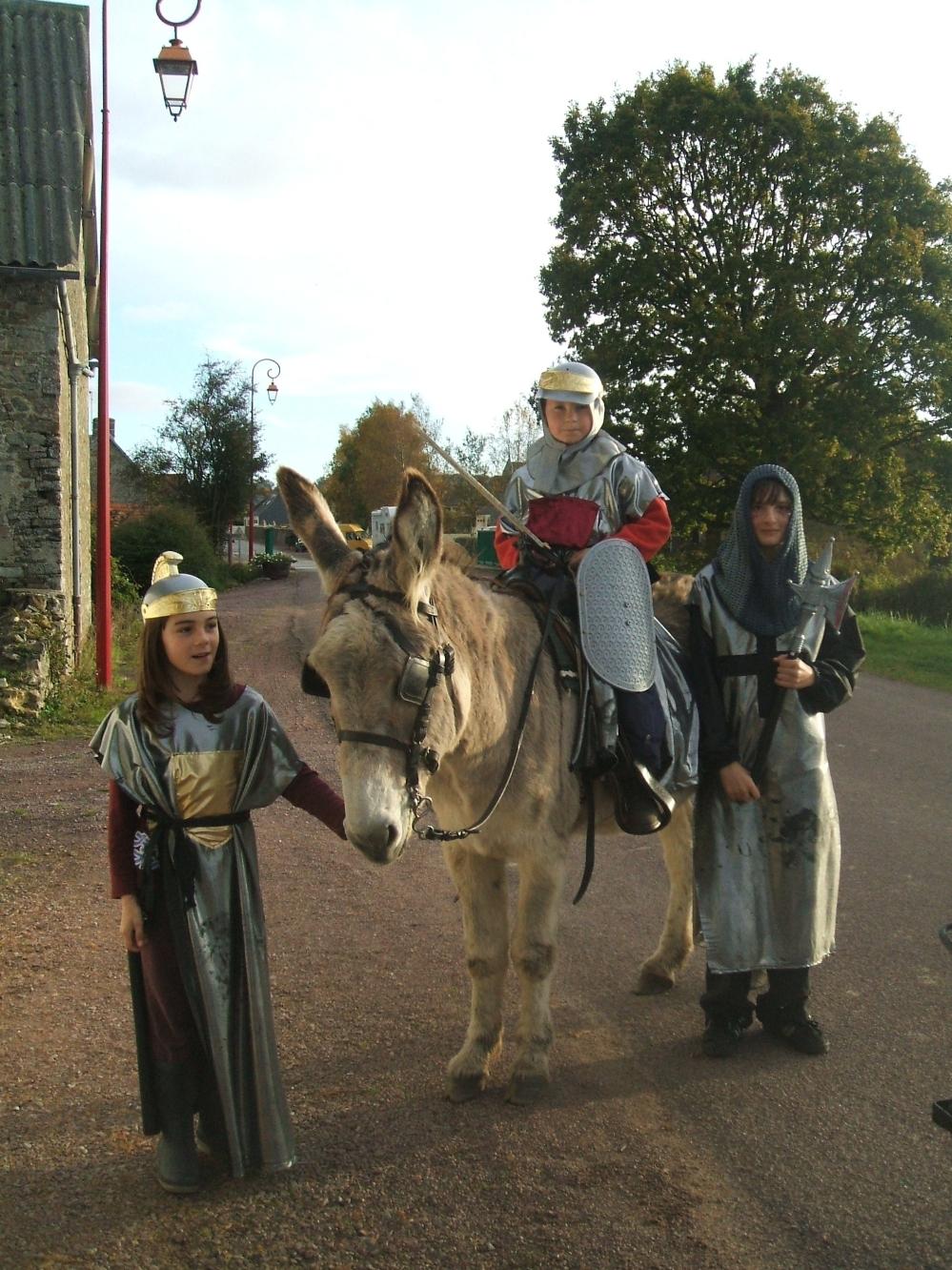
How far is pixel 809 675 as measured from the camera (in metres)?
4.08

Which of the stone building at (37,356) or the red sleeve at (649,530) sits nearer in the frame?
the red sleeve at (649,530)

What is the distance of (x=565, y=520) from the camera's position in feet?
14.0

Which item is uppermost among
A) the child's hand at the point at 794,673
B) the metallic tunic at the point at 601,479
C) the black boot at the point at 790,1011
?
the metallic tunic at the point at 601,479

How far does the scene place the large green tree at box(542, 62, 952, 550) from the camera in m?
23.0

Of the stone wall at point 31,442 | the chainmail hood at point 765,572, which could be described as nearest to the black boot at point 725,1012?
the chainmail hood at point 765,572

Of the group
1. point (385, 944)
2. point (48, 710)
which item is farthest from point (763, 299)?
point (385, 944)

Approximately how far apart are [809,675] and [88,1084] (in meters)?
2.97

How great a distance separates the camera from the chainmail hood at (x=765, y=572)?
13.8 ft

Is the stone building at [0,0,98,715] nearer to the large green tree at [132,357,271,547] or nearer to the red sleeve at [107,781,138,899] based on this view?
the red sleeve at [107,781,138,899]

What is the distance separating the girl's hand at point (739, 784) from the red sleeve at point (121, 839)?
7.23 ft

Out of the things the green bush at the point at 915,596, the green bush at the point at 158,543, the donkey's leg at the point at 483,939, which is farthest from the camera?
the green bush at the point at 158,543

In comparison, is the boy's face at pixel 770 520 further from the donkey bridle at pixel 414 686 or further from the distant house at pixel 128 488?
the distant house at pixel 128 488

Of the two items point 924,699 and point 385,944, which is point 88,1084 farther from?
point 924,699

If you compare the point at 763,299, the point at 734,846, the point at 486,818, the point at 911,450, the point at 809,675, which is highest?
the point at 763,299
